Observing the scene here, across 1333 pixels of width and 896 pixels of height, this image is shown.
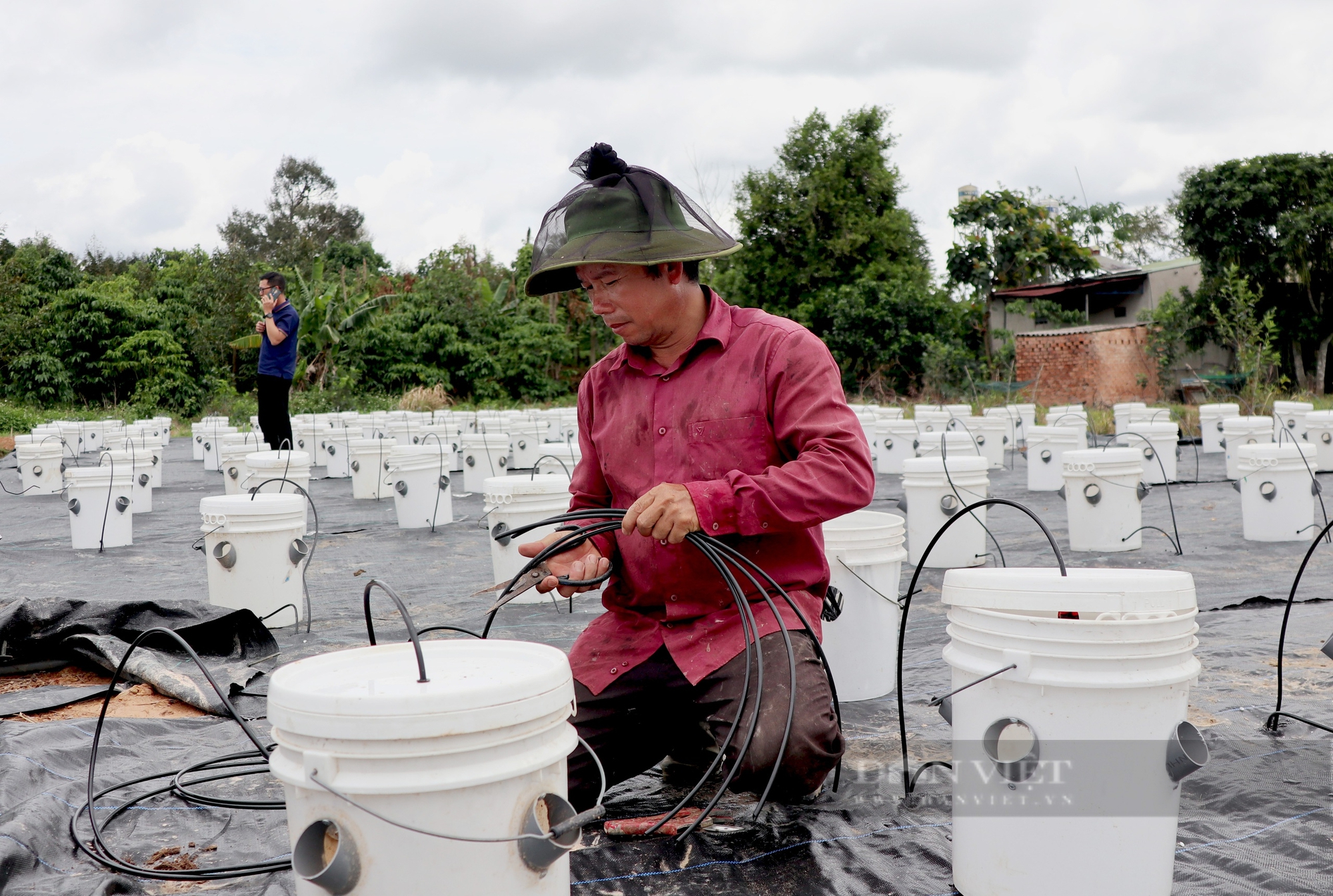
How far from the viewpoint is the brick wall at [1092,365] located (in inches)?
769

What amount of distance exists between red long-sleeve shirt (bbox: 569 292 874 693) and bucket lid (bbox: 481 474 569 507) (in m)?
2.25

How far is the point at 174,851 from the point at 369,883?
3.06 ft

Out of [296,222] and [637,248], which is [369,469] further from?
[296,222]

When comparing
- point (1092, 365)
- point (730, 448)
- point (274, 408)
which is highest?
point (1092, 365)

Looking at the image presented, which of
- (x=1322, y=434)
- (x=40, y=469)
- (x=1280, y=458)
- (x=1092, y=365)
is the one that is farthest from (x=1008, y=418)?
(x=1092, y=365)

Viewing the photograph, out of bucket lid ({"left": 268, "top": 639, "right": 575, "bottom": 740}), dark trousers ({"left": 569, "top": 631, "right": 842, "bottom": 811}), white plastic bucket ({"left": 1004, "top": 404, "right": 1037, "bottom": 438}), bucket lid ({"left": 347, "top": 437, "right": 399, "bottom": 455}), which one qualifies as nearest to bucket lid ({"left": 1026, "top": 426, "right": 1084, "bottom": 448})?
white plastic bucket ({"left": 1004, "top": 404, "right": 1037, "bottom": 438})

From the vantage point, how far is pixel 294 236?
34.6 metres

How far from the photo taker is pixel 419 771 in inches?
51.5

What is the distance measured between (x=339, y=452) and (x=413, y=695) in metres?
8.96

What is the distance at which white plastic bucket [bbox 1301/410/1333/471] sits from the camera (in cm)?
811

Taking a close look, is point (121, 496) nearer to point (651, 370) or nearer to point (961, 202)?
point (651, 370)

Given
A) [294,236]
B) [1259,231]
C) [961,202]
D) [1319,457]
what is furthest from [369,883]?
[294,236]

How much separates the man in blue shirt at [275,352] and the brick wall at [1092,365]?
595 inches

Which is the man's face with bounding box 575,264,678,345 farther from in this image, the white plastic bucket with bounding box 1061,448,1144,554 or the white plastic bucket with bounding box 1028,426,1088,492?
the white plastic bucket with bounding box 1028,426,1088,492
